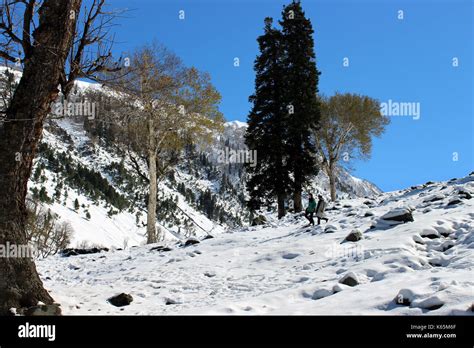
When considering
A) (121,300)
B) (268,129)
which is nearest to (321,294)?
(121,300)

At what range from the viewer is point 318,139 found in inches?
1427

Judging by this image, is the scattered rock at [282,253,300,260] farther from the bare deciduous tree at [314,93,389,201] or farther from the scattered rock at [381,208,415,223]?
the bare deciduous tree at [314,93,389,201]

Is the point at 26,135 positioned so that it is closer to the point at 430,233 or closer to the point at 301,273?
the point at 301,273

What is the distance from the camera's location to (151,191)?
20500mm

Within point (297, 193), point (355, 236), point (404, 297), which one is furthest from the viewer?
point (297, 193)

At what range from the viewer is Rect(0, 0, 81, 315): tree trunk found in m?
7.09

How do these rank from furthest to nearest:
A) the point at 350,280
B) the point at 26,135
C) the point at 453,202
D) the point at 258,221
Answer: the point at 258,221, the point at 453,202, the point at 350,280, the point at 26,135

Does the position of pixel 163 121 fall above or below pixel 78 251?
above

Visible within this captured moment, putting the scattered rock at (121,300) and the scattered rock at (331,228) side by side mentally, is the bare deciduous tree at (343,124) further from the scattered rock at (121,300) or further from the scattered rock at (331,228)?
the scattered rock at (121,300)

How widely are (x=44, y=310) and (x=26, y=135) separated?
3151mm

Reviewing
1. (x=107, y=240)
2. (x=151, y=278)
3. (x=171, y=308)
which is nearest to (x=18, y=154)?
(x=171, y=308)

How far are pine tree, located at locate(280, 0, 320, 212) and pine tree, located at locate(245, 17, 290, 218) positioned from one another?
56cm
